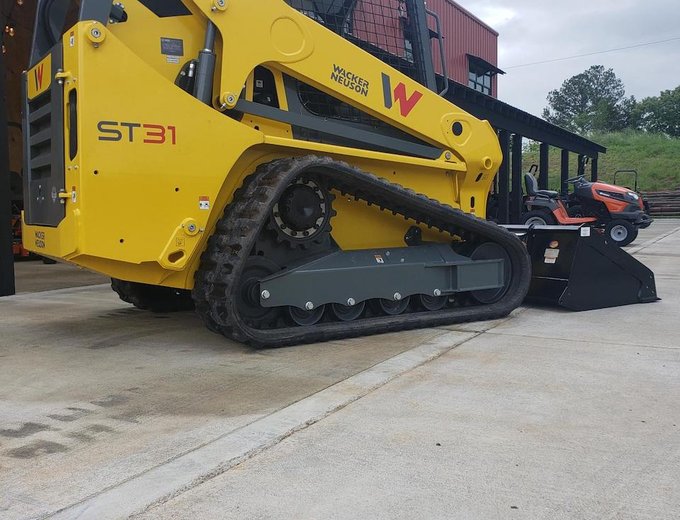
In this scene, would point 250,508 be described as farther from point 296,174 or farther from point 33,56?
point 33,56

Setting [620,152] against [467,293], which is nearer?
[467,293]

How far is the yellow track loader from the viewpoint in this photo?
394cm

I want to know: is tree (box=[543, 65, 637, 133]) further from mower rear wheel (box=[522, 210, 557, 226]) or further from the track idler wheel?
the track idler wheel

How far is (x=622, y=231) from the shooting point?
1308cm

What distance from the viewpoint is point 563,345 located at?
464 centimetres

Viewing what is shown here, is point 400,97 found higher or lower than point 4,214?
higher

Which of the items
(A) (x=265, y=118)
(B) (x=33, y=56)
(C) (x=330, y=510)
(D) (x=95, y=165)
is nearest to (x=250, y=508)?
(C) (x=330, y=510)

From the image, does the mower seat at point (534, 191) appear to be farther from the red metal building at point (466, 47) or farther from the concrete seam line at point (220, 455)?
the concrete seam line at point (220, 455)

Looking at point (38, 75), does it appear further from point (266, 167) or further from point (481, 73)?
point (481, 73)

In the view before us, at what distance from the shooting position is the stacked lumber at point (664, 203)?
25547 mm

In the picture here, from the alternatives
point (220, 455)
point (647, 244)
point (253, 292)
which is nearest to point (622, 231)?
point (647, 244)

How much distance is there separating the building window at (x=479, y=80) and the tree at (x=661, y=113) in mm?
34534

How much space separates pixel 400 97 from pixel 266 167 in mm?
1494

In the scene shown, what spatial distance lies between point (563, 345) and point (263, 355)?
2.18 m
